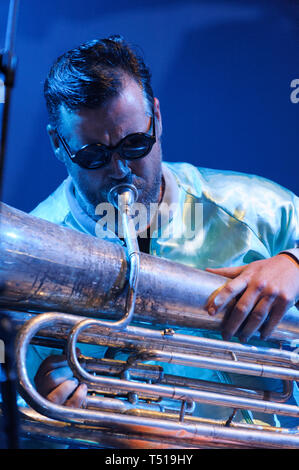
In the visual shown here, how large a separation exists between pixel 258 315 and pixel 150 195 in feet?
1.65

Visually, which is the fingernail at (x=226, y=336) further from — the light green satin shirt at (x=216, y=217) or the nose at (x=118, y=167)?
the nose at (x=118, y=167)

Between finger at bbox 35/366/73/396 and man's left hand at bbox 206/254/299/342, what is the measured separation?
1.02 feet

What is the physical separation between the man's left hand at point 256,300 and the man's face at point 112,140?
408 millimetres

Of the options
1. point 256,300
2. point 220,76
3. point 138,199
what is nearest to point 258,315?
point 256,300

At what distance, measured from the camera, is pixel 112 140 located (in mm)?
1072

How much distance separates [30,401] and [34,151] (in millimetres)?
908

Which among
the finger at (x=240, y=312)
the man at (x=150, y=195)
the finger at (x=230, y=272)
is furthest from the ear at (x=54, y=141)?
the finger at (x=240, y=312)

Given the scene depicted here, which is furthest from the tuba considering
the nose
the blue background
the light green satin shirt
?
the blue background

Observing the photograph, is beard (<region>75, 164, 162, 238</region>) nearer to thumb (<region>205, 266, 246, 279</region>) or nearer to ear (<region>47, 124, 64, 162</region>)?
ear (<region>47, 124, 64, 162</region>)

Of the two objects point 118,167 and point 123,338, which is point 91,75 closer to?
point 118,167

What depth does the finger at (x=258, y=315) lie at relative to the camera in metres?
0.84

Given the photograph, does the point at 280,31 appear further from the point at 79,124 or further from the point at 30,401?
the point at 30,401

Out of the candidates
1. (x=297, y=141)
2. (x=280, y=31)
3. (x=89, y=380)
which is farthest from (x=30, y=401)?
(x=280, y=31)

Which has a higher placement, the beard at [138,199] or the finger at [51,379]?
the beard at [138,199]
